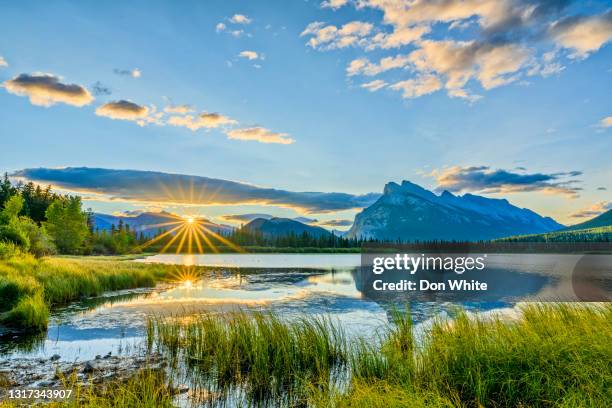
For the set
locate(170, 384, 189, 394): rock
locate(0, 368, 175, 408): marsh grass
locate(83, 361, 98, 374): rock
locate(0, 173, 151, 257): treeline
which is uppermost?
locate(0, 173, 151, 257): treeline

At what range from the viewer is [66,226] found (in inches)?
3610

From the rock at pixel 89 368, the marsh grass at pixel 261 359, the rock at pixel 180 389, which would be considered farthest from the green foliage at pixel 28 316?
the rock at pixel 180 389

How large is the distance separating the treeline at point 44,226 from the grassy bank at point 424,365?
29.0 m

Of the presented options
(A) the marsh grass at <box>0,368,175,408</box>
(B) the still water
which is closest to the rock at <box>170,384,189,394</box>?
(A) the marsh grass at <box>0,368,175,408</box>

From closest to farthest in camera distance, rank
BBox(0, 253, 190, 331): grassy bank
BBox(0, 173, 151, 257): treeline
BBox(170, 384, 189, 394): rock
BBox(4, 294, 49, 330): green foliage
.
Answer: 1. BBox(170, 384, 189, 394): rock
2. BBox(4, 294, 49, 330): green foliage
3. BBox(0, 253, 190, 331): grassy bank
4. BBox(0, 173, 151, 257): treeline

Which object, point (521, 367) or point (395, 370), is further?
point (395, 370)

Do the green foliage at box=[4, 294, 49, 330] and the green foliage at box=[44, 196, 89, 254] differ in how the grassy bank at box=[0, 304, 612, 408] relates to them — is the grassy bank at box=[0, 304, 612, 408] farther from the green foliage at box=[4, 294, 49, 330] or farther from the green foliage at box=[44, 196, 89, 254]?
the green foliage at box=[44, 196, 89, 254]

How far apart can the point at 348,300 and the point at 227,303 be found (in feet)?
30.6

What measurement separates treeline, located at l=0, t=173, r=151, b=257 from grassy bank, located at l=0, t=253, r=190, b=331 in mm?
4848

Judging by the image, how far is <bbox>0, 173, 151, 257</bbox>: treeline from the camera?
1496 inches

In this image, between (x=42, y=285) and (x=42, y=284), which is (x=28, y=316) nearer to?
(x=42, y=285)

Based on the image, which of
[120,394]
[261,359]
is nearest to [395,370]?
[261,359]

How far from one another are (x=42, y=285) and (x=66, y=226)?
77.0 m

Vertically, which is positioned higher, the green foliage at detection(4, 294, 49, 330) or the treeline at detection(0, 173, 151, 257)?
the treeline at detection(0, 173, 151, 257)
